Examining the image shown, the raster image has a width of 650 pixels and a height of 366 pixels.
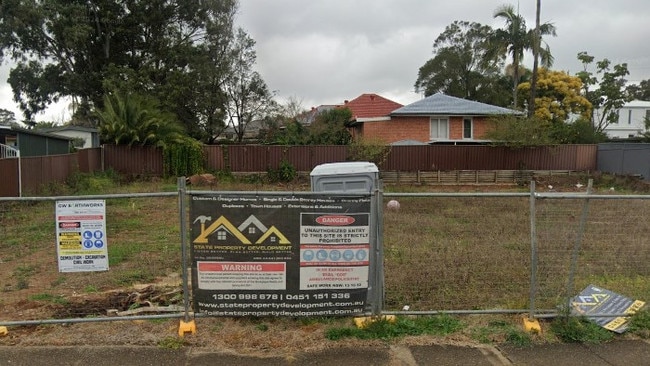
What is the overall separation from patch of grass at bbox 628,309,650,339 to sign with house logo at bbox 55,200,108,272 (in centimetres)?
549

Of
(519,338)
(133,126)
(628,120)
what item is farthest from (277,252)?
(628,120)

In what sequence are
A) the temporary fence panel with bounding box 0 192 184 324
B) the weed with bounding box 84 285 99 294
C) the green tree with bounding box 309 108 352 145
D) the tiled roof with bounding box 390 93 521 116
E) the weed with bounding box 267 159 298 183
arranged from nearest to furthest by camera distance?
the temporary fence panel with bounding box 0 192 184 324 < the weed with bounding box 84 285 99 294 < the weed with bounding box 267 159 298 183 < the green tree with bounding box 309 108 352 145 < the tiled roof with bounding box 390 93 521 116

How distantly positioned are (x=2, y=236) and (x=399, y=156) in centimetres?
1964

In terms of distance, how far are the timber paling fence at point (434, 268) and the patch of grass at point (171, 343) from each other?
0.26 m

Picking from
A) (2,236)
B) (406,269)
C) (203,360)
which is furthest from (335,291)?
(2,236)

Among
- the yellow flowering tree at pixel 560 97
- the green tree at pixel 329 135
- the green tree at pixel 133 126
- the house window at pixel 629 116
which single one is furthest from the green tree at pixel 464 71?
the green tree at pixel 133 126

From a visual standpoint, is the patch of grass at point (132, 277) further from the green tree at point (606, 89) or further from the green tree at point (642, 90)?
the green tree at point (642, 90)

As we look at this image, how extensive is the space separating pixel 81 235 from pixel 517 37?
32747 millimetres

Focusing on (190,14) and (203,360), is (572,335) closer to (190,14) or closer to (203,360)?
(203,360)

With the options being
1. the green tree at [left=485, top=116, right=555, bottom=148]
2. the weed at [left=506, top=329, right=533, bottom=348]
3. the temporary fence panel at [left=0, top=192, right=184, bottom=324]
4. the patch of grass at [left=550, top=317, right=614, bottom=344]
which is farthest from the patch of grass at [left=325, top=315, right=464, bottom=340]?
the green tree at [left=485, top=116, right=555, bottom=148]

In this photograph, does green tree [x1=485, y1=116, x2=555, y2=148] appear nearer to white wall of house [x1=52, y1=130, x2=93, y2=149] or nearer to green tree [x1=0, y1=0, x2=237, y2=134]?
green tree [x1=0, y1=0, x2=237, y2=134]

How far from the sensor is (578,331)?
454cm

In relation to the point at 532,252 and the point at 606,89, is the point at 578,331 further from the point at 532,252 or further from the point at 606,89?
the point at 606,89

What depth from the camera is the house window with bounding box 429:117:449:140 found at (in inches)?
1253
